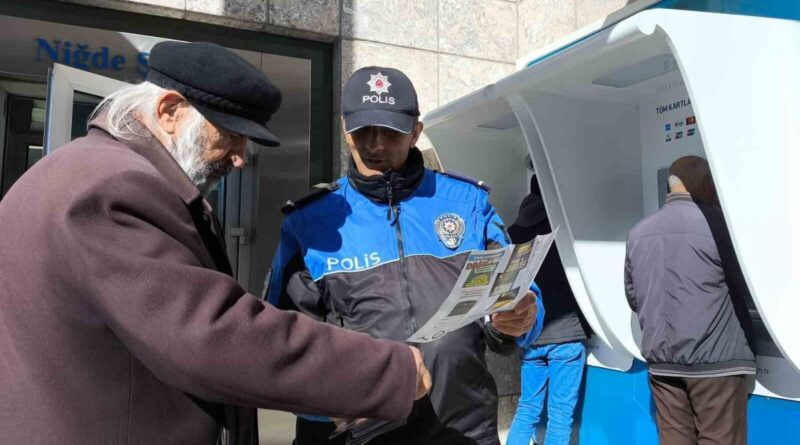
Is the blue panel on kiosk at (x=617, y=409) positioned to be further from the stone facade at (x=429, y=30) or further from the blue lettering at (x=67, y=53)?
the blue lettering at (x=67, y=53)

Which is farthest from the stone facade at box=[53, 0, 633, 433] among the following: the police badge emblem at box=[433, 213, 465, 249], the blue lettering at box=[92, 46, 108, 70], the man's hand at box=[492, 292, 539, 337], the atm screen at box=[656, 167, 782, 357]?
the man's hand at box=[492, 292, 539, 337]

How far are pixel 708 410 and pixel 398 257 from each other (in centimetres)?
180

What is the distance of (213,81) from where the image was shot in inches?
44.4

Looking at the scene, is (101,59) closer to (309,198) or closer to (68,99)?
(68,99)

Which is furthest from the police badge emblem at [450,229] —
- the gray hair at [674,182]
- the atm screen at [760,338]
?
the atm screen at [760,338]

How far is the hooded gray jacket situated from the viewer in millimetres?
2553

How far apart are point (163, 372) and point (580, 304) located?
115 inches

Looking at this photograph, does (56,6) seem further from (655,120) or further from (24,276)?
(655,120)

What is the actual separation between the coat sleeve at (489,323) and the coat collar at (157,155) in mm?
874

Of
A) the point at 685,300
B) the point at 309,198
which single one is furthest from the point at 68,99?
the point at 685,300

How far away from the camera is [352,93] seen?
1.71 metres

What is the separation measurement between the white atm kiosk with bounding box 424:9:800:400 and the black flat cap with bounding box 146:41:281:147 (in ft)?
5.35

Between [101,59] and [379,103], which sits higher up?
[101,59]

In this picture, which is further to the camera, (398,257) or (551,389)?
(551,389)
